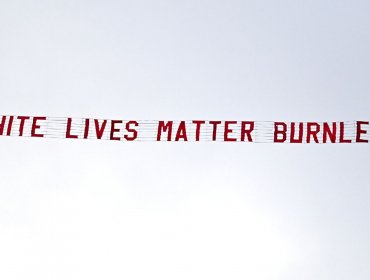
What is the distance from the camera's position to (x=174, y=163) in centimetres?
235

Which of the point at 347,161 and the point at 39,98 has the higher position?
the point at 39,98

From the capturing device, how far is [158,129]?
2.39m

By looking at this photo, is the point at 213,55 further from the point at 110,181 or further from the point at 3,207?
the point at 3,207

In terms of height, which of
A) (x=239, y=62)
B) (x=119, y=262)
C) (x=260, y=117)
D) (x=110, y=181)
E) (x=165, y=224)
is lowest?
(x=119, y=262)

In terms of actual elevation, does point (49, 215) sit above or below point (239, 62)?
below

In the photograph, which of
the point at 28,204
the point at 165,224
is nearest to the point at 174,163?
the point at 165,224

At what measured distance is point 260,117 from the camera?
7.83 feet

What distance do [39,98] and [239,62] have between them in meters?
0.86

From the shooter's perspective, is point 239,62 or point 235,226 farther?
point 239,62

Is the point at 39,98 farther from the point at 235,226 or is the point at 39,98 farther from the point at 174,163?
the point at 235,226

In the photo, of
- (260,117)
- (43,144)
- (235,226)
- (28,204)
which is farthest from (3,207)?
(260,117)

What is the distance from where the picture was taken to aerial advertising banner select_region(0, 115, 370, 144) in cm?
237

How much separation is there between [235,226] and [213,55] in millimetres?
731

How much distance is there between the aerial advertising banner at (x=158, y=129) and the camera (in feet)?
7.77
